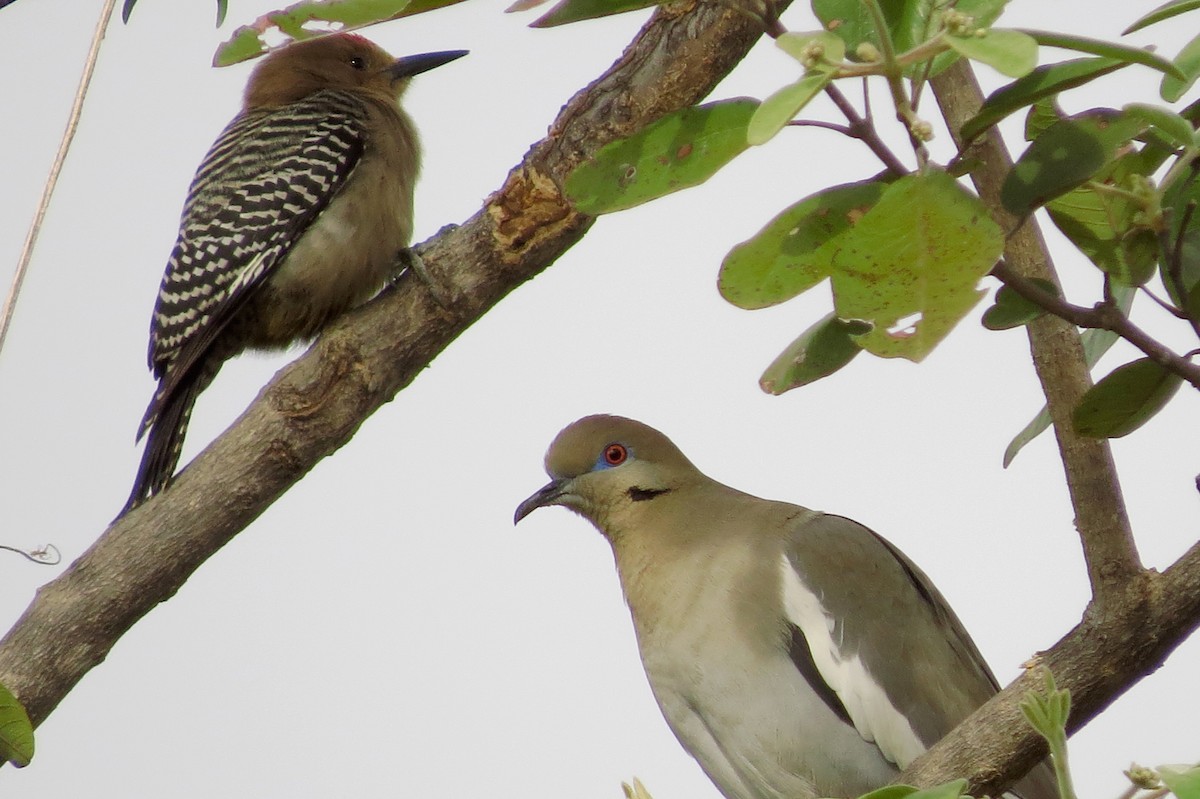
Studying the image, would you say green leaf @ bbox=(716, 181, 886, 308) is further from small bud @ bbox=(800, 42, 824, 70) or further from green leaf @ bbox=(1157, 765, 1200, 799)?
green leaf @ bbox=(1157, 765, 1200, 799)

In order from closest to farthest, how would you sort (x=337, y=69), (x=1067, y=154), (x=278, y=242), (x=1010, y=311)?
1. (x=1067, y=154)
2. (x=1010, y=311)
3. (x=278, y=242)
4. (x=337, y=69)

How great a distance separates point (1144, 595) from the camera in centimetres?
266

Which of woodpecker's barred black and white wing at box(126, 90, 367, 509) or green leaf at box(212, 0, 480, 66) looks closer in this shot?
green leaf at box(212, 0, 480, 66)

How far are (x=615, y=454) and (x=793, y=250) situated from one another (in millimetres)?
2872

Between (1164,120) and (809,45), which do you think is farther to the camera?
(1164,120)

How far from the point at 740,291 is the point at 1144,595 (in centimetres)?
110

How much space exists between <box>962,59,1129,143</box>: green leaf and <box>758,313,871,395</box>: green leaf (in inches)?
27.2

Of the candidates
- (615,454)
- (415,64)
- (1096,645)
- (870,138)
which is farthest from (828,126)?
(415,64)

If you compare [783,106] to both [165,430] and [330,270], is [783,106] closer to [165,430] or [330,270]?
[330,270]

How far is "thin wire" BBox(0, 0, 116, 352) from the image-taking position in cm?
289

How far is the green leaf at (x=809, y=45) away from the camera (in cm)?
168

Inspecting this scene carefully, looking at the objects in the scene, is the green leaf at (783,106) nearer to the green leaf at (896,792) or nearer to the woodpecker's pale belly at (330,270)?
the green leaf at (896,792)

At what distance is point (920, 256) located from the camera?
1.91 meters

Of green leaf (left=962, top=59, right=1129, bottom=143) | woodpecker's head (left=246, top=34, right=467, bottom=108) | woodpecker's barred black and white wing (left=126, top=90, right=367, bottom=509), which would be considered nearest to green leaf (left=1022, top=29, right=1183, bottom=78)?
green leaf (left=962, top=59, right=1129, bottom=143)
